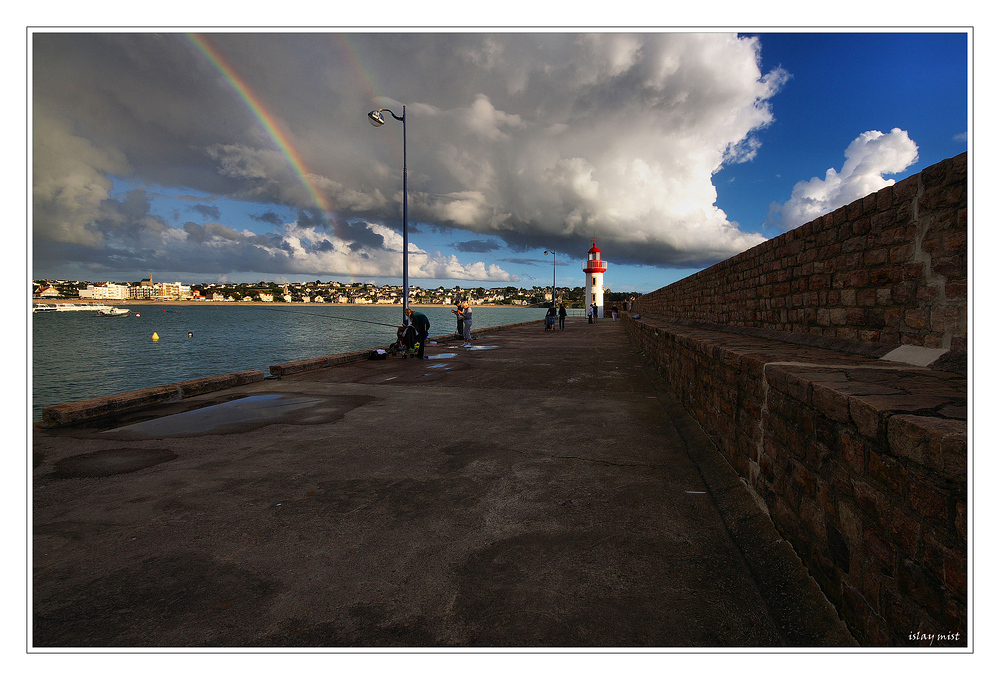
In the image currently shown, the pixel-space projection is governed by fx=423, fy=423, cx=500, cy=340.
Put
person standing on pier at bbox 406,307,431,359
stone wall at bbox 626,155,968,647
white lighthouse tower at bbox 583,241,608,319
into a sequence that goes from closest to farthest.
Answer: stone wall at bbox 626,155,968,647 → person standing on pier at bbox 406,307,431,359 → white lighthouse tower at bbox 583,241,608,319

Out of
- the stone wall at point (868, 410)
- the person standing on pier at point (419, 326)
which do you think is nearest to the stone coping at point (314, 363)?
the person standing on pier at point (419, 326)

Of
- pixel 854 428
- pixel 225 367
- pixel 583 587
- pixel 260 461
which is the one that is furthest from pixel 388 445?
pixel 225 367

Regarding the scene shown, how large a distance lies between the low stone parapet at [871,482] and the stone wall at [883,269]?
54 centimetres

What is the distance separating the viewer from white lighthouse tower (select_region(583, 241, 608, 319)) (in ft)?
205

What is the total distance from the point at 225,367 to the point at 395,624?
27476mm

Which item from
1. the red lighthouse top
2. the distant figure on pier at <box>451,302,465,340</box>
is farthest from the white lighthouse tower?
the distant figure on pier at <box>451,302,465,340</box>

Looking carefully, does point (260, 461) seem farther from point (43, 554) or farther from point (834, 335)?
point (834, 335)

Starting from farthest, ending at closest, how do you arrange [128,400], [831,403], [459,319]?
[459,319] < [128,400] < [831,403]

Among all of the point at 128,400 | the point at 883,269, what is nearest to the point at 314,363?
the point at 128,400

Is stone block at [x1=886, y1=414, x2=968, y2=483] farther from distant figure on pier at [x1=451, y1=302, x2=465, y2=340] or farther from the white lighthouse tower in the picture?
the white lighthouse tower

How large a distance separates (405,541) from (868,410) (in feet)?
8.51

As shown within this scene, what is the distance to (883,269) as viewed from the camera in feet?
13.1

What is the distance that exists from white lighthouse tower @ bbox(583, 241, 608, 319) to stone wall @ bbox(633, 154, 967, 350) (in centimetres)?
5661

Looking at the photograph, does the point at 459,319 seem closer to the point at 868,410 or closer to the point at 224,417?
the point at 224,417
